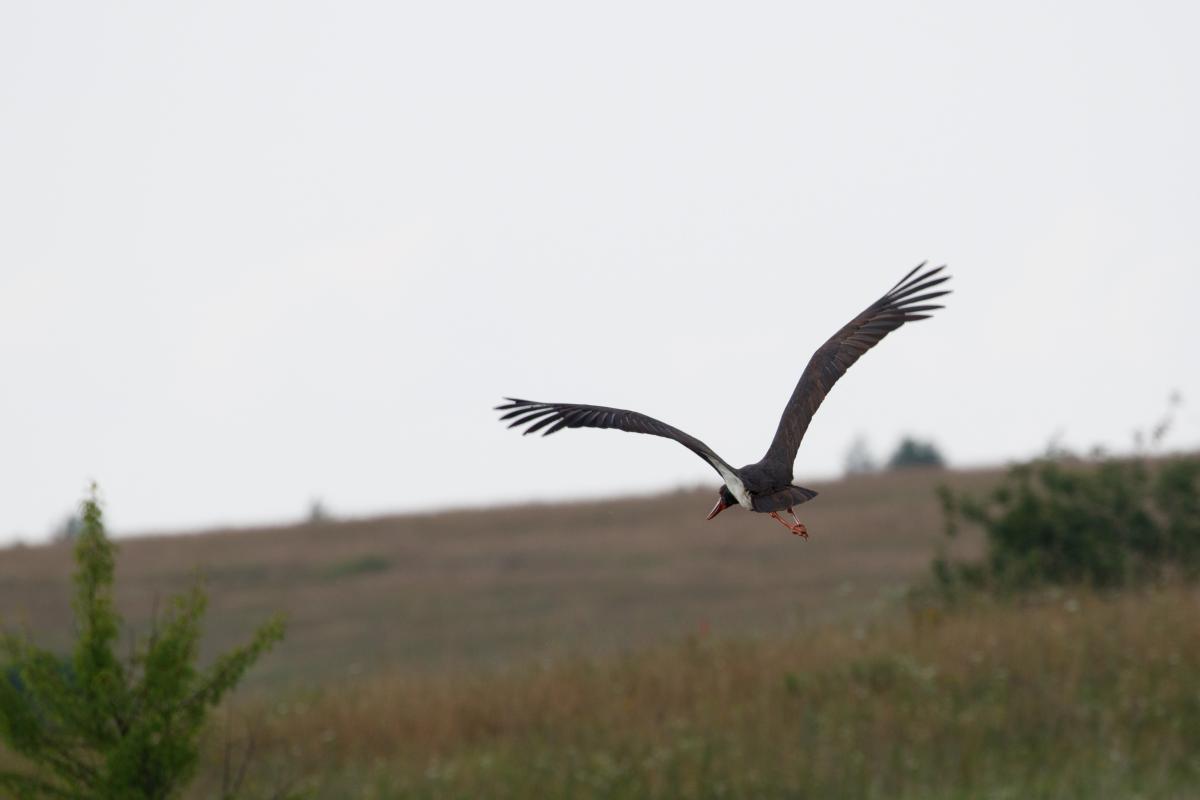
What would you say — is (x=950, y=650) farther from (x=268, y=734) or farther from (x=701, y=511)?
(x=701, y=511)

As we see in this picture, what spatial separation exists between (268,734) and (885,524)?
84.9ft

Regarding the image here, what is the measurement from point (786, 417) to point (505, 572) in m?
33.9

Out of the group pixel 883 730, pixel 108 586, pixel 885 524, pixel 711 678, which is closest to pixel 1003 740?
pixel 883 730

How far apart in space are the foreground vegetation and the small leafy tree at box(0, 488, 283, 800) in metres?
4.99

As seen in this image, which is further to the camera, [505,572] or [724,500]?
[505,572]

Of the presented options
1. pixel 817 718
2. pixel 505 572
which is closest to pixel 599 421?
pixel 817 718

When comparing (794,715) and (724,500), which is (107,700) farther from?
(794,715)

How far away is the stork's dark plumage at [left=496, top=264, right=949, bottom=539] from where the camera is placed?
2.89 meters

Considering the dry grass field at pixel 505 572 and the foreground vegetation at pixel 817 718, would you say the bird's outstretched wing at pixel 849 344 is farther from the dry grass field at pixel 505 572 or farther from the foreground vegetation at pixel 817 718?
the dry grass field at pixel 505 572

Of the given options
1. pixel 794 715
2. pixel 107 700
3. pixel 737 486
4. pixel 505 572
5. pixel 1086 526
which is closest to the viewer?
pixel 737 486

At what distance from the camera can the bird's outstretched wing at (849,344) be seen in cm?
362

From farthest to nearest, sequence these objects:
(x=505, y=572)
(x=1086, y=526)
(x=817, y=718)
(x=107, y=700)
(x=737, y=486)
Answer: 1. (x=505, y=572)
2. (x=1086, y=526)
3. (x=817, y=718)
4. (x=107, y=700)
5. (x=737, y=486)

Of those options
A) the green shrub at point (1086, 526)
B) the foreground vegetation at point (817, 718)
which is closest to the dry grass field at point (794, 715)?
the foreground vegetation at point (817, 718)

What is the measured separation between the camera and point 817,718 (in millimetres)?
12406
